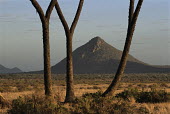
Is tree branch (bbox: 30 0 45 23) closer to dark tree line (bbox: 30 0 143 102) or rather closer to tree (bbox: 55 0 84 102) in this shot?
dark tree line (bbox: 30 0 143 102)

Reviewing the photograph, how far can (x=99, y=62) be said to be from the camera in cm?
17075

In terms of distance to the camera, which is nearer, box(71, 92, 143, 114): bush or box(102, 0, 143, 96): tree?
box(71, 92, 143, 114): bush

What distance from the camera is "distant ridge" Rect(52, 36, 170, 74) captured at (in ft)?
529

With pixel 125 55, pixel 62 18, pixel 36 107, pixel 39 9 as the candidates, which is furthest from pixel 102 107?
pixel 62 18

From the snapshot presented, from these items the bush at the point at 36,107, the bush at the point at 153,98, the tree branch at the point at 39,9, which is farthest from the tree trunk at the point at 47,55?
the bush at the point at 153,98

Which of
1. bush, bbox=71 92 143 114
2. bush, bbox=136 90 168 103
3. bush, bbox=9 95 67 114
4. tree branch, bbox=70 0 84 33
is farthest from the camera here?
bush, bbox=136 90 168 103

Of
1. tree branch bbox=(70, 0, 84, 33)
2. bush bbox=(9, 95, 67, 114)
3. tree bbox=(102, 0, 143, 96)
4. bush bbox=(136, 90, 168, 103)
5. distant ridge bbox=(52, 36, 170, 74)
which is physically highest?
tree branch bbox=(70, 0, 84, 33)

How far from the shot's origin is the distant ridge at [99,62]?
A: 161375 mm

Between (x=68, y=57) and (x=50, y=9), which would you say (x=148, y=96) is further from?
(x=50, y=9)

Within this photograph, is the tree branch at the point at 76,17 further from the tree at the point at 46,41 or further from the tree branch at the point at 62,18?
the tree at the point at 46,41

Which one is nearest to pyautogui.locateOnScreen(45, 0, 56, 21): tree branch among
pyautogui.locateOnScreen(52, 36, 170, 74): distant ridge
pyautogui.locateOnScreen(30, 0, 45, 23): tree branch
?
pyautogui.locateOnScreen(30, 0, 45, 23): tree branch

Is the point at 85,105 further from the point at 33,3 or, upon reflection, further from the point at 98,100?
the point at 33,3

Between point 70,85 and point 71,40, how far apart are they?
2121 millimetres

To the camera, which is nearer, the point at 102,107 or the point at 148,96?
the point at 102,107
